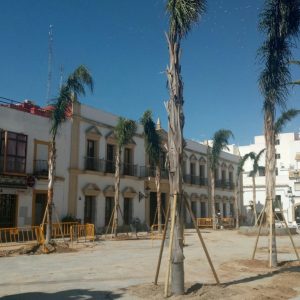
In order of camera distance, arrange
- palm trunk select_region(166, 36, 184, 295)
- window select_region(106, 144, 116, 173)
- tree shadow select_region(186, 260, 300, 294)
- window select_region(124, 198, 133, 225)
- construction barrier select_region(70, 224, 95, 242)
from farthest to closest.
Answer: window select_region(124, 198, 133, 225) → window select_region(106, 144, 116, 173) → construction barrier select_region(70, 224, 95, 242) → tree shadow select_region(186, 260, 300, 294) → palm trunk select_region(166, 36, 184, 295)

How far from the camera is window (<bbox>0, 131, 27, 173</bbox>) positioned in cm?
2170

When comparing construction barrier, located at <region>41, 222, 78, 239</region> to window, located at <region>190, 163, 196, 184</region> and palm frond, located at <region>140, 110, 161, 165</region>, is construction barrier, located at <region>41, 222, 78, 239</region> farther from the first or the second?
window, located at <region>190, 163, 196, 184</region>

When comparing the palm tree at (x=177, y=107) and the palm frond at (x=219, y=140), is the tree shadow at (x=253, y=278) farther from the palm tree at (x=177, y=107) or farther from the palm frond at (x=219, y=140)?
the palm frond at (x=219, y=140)

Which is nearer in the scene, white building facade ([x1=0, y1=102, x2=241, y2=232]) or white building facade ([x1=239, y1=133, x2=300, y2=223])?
white building facade ([x1=0, y1=102, x2=241, y2=232])

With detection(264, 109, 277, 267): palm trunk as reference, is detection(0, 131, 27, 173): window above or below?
above

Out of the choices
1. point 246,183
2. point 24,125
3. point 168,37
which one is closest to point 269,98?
point 168,37

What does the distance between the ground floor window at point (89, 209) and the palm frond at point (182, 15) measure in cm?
1981

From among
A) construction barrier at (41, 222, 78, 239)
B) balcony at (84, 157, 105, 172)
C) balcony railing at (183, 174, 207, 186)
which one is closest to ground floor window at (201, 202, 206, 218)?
balcony railing at (183, 174, 207, 186)

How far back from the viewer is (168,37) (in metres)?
9.03

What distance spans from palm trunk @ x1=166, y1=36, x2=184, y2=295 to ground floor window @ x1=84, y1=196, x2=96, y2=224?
773 inches

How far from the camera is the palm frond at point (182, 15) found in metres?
8.95

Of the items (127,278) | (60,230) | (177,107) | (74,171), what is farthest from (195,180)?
(177,107)

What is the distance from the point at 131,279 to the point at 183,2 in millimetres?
6171

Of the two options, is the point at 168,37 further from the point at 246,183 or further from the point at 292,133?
the point at 292,133
